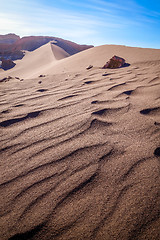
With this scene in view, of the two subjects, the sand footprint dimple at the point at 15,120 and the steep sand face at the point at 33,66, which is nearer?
the sand footprint dimple at the point at 15,120

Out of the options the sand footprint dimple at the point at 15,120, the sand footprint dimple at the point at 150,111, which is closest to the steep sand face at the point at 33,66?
the sand footprint dimple at the point at 15,120

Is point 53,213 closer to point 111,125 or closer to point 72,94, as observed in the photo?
point 111,125

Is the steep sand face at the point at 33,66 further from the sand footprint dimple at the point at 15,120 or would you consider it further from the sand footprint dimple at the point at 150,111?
the sand footprint dimple at the point at 150,111

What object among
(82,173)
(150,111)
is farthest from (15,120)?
(150,111)

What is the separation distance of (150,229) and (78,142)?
64cm

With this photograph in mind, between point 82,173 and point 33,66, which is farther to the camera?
point 33,66

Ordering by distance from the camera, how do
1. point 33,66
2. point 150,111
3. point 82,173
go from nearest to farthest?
point 82,173, point 150,111, point 33,66

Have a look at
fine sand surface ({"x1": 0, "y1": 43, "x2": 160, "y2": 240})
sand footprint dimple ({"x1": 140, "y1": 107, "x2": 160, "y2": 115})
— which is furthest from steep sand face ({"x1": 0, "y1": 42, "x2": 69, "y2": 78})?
sand footprint dimple ({"x1": 140, "y1": 107, "x2": 160, "y2": 115})

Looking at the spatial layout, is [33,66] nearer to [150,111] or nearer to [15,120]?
[15,120]

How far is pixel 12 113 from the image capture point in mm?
1581

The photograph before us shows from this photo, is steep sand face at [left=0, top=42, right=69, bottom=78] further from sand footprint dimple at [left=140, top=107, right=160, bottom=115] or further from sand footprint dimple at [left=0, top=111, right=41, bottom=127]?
sand footprint dimple at [left=140, top=107, right=160, bottom=115]

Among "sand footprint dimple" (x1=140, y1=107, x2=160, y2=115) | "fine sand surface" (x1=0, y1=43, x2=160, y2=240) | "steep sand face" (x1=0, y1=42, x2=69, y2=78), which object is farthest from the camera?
"steep sand face" (x1=0, y1=42, x2=69, y2=78)

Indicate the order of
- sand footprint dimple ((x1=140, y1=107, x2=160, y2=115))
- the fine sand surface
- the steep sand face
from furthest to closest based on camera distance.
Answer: the steep sand face → sand footprint dimple ((x1=140, y1=107, x2=160, y2=115)) → the fine sand surface

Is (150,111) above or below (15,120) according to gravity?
above
